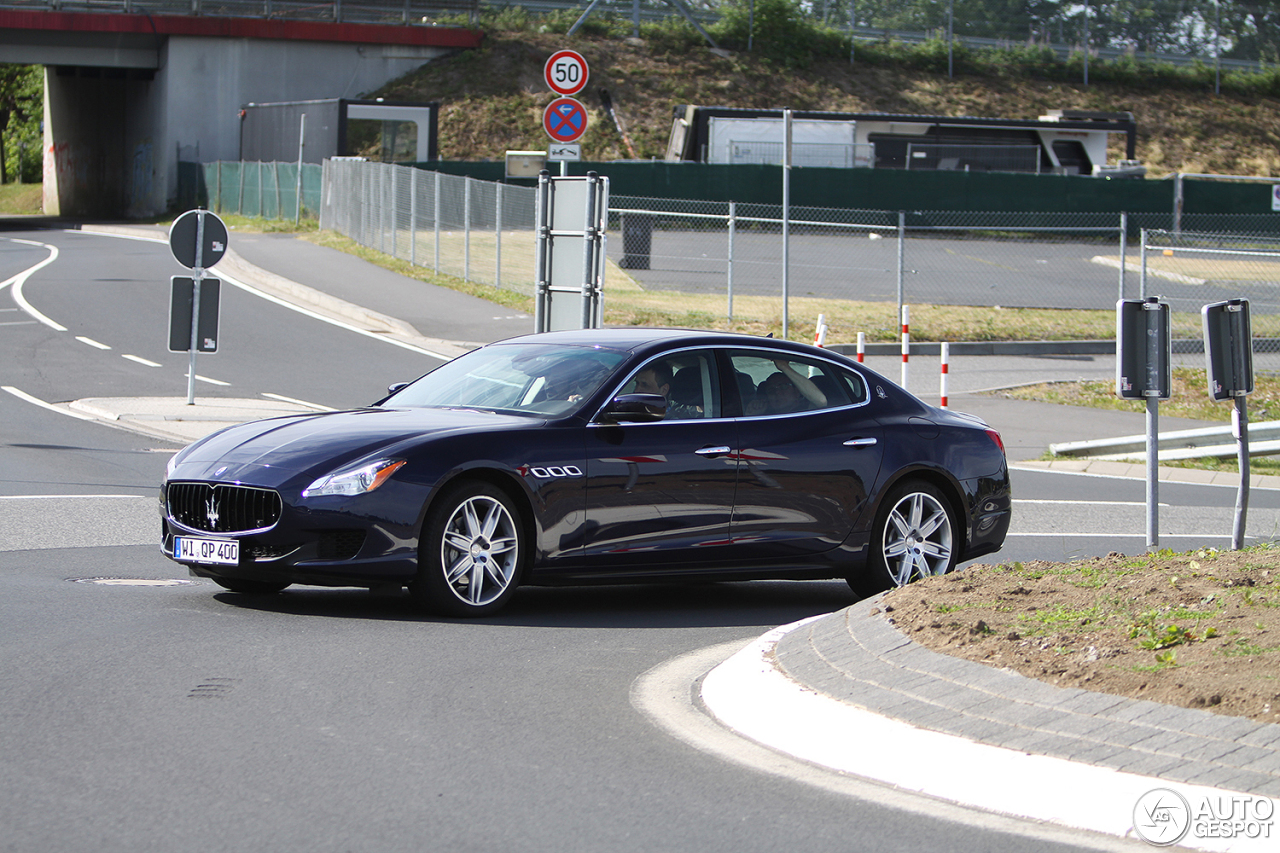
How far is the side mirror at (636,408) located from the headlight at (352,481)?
3.85 feet

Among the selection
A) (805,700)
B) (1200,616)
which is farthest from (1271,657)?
(805,700)

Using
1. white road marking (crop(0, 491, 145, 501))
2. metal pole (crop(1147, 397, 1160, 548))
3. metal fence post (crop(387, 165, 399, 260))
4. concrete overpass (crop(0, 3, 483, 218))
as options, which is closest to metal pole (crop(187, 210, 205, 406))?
white road marking (crop(0, 491, 145, 501))

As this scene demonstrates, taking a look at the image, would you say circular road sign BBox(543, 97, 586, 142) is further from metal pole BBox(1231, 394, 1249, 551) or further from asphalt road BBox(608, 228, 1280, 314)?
asphalt road BBox(608, 228, 1280, 314)

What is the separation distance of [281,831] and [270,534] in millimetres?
3086

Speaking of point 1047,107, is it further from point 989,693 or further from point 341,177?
point 989,693

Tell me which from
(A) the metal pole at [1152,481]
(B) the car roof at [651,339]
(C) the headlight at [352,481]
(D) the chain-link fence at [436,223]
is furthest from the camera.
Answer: (D) the chain-link fence at [436,223]

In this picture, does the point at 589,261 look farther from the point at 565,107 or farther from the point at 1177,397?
the point at 1177,397

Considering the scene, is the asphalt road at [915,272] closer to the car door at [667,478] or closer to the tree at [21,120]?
the car door at [667,478]

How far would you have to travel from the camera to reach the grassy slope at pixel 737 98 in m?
61.8

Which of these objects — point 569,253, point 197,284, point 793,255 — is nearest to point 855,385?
point 569,253

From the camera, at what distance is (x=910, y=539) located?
29.2 feet

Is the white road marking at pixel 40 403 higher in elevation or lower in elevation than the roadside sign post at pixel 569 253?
lower

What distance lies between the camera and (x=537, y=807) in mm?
4625

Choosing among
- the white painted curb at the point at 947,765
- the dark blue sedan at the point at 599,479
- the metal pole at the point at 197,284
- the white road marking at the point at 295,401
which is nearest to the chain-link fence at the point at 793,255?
the white road marking at the point at 295,401
